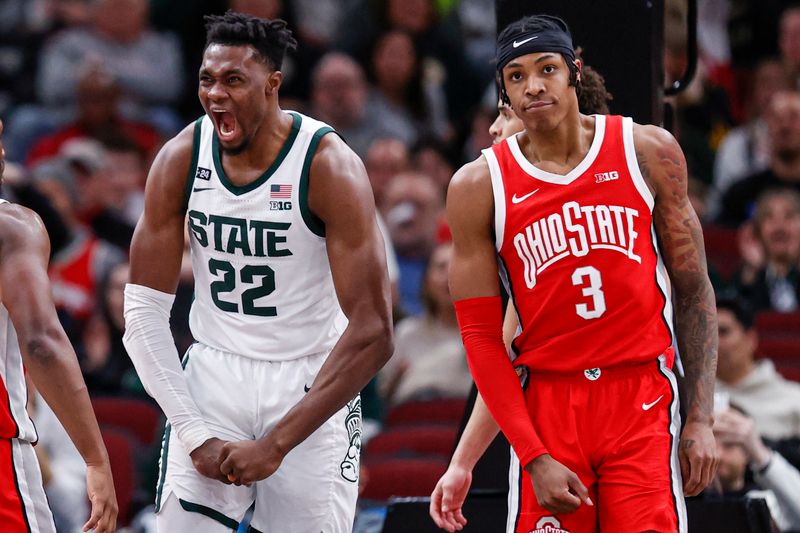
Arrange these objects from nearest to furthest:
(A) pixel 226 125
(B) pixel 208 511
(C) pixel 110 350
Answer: (B) pixel 208 511, (A) pixel 226 125, (C) pixel 110 350

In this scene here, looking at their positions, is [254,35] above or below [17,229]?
above

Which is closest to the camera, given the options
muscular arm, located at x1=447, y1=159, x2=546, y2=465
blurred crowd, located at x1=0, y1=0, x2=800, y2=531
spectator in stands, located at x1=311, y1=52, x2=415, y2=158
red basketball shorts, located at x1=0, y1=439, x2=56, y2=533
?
red basketball shorts, located at x1=0, y1=439, x2=56, y2=533

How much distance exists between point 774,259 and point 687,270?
196 inches

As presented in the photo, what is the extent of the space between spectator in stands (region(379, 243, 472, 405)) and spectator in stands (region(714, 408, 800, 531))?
7.34ft

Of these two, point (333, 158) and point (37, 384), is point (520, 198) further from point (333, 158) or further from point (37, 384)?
point (37, 384)

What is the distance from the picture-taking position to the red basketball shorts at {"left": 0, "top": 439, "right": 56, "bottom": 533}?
14.1 ft

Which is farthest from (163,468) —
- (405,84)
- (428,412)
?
(405,84)

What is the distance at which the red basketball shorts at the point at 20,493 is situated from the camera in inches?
169

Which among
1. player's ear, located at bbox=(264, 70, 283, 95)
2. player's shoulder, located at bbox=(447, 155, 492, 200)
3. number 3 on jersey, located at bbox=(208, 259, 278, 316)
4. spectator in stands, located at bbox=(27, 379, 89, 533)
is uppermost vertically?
player's ear, located at bbox=(264, 70, 283, 95)

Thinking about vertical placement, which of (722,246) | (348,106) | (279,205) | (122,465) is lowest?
(122,465)

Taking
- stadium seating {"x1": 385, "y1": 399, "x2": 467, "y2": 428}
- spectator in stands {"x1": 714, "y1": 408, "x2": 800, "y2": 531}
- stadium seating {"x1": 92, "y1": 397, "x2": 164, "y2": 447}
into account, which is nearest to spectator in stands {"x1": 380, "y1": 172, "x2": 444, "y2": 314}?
stadium seating {"x1": 385, "y1": 399, "x2": 467, "y2": 428}

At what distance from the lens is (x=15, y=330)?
4.48m

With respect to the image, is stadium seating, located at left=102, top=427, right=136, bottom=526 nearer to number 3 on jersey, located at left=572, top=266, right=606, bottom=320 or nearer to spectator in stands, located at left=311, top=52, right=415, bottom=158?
spectator in stands, located at left=311, top=52, right=415, bottom=158

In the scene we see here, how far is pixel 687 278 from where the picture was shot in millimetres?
4629
